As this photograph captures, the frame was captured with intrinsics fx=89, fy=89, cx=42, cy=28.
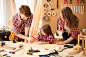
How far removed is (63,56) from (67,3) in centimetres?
221

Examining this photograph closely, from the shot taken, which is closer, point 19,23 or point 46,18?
point 19,23

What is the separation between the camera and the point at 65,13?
1.23m

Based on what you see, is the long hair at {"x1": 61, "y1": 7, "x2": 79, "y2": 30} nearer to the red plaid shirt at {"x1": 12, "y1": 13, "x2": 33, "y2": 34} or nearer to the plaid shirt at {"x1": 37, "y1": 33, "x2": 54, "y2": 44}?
the plaid shirt at {"x1": 37, "y1": 33, "x2": 54, "y2": 44}

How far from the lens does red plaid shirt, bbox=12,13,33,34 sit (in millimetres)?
1463

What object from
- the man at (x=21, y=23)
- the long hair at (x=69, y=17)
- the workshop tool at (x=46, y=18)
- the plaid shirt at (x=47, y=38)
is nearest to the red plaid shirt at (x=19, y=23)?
the man at (x=21, y=23)

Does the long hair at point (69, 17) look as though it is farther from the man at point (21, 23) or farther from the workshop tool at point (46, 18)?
the workshop tool at point (46, 18)

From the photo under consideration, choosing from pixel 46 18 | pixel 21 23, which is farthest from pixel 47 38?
pixel 46 18

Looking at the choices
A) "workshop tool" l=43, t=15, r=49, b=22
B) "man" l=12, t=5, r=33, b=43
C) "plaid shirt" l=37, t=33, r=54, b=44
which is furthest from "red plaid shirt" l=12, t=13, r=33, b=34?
"workshop tool" l=43, t=15, r=49, b=22

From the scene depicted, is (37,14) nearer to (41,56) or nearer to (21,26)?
(21,26)

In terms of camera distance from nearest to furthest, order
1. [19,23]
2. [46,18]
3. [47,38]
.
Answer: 1. [19,23]
2. [47,38]
3. [46,18]

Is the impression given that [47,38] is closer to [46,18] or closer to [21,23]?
[21,23]

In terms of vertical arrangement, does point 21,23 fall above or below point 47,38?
above

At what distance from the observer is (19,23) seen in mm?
1491

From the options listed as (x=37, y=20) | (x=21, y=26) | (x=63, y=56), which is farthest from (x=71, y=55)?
(x=37, y=20)
